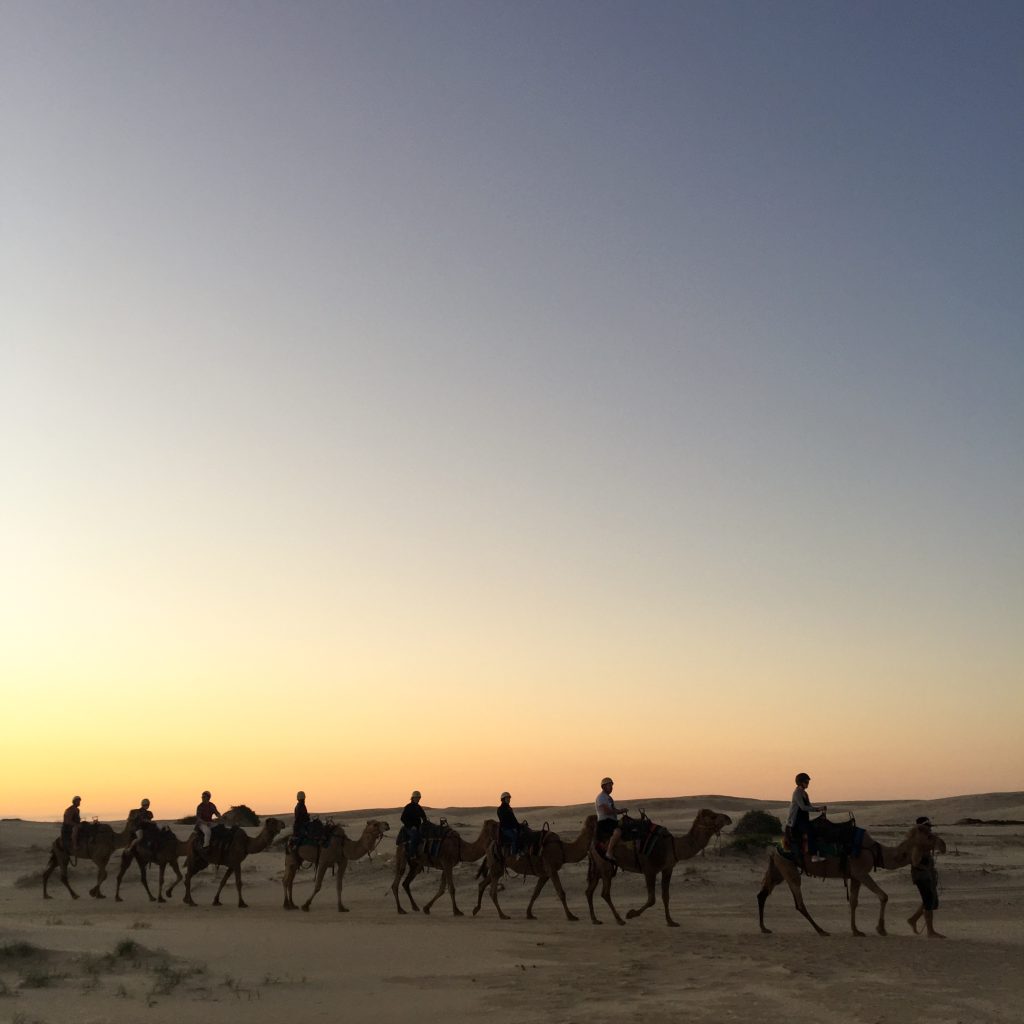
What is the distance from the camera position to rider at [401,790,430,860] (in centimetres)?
2581

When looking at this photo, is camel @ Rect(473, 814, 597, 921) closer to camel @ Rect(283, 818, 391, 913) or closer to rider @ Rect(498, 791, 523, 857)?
rider @ Rect(498, 791, 523, 857)

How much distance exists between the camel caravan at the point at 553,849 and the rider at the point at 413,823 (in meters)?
0.02

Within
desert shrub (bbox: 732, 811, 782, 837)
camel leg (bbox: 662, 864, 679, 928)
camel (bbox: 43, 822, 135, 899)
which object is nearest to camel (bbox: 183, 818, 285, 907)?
camel (bbox: 43, 822, 135, 899)

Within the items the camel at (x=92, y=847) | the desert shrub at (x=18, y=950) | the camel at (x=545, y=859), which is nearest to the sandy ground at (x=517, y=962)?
the desert shrub at (x=18, y=950)

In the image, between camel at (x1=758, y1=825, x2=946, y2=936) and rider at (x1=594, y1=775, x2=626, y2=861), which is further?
rider at (x1=594, y1=775, x2=626, y2=861)

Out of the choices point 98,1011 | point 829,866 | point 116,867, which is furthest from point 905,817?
point 98,1011

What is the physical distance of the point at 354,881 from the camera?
35.9 meters

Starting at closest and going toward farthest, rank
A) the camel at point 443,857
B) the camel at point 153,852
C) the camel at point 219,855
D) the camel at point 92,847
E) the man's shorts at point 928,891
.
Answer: the man's shorts at point 928,891
the camel at point 443,857
the camel at point 219,855
the camel at point 153,852
the camel at point 92,847

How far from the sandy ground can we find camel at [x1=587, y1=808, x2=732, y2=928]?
744mm

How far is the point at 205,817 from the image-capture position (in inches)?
1080

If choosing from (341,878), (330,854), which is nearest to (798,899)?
(341,878)

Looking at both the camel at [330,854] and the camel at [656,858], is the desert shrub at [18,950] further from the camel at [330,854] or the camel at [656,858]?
the camel at [330,854]

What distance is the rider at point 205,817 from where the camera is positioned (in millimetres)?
27281

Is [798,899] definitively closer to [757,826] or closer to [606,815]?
[606,815]
